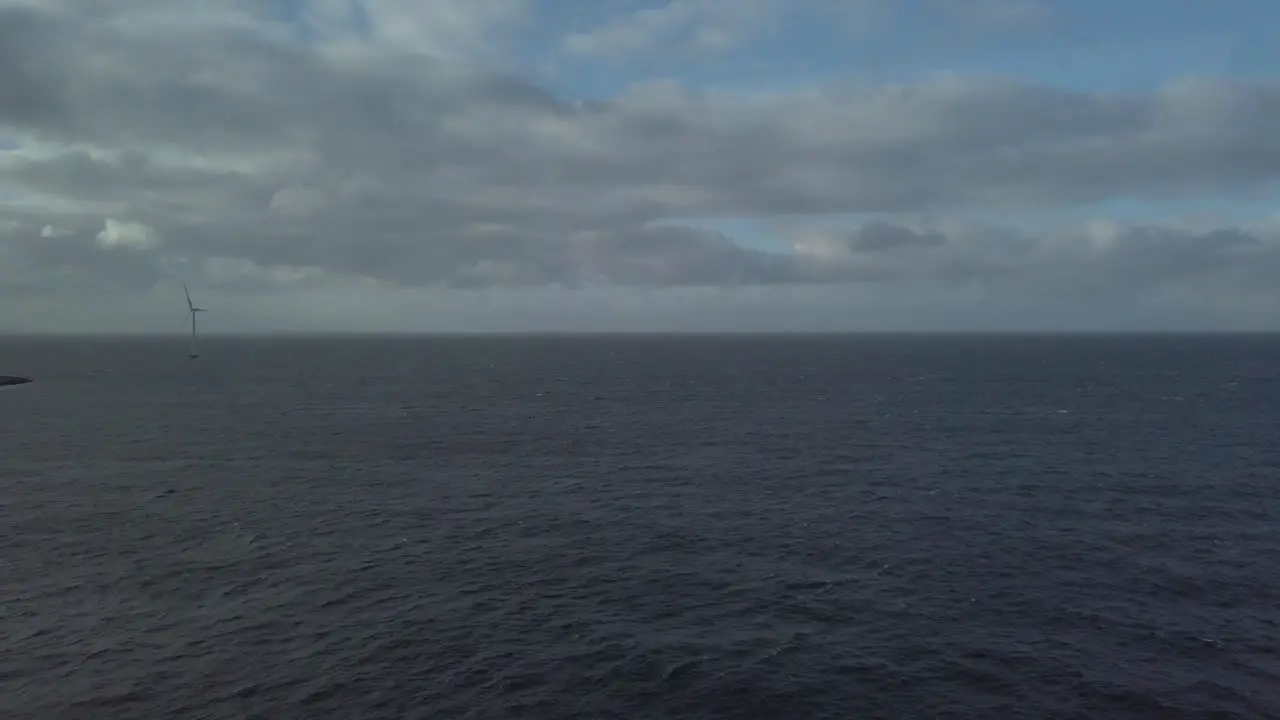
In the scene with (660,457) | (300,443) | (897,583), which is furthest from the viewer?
(300,443)

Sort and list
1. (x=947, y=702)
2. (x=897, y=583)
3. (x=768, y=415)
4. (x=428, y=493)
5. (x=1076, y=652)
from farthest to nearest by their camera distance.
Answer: (x=768, y=415) < (x=428, y=493) < (x=897, y=583) < (x=1076, y=652) < (x=947, y=702)

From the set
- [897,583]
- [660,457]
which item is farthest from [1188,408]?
[897,583]

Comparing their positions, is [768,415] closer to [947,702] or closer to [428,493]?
[428,493]

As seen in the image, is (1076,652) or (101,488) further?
(101,488)

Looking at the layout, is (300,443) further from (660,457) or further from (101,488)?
(660,457)

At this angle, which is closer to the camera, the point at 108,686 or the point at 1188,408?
the point at 108,686

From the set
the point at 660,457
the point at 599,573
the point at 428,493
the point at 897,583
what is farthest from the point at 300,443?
the point at 897,583
